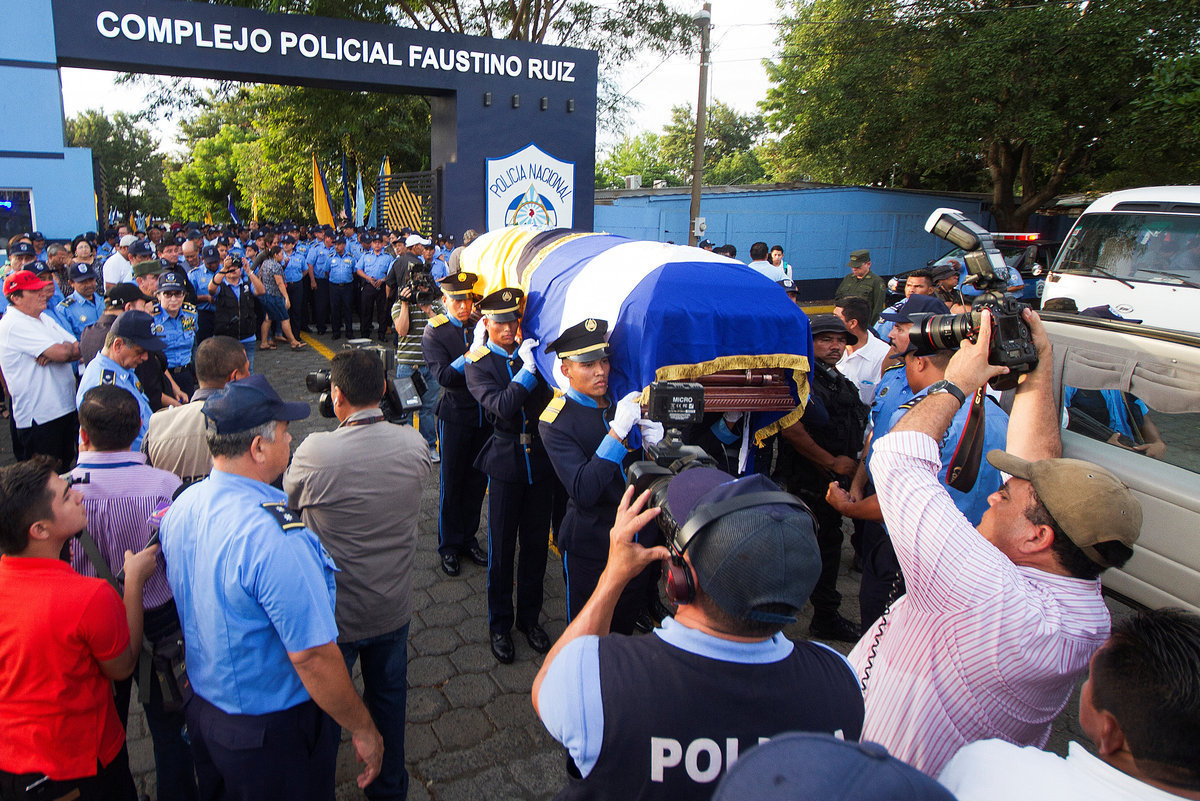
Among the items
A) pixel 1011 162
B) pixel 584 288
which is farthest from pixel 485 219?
pixel 1011 162

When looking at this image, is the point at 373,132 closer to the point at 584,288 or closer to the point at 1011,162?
the point at 1011,162

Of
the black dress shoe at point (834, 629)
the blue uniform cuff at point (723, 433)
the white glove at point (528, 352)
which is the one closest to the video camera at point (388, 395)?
the white glove at point (528, 352)

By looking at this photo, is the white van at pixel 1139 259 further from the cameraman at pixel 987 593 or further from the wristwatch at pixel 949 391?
the cameraman at pixel 987 593

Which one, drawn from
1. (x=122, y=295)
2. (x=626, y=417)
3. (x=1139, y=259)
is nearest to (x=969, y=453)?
(x=626, y=417)

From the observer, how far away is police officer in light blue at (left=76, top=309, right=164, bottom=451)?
373 cm

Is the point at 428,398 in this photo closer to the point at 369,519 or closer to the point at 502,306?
the point at 502,306

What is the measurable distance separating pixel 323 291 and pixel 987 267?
11.0 meters

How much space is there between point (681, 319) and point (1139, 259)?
7204 mm

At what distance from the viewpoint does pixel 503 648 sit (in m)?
3.63

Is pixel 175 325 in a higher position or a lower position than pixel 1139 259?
lower

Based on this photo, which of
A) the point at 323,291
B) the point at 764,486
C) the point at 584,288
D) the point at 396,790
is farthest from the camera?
the point at 323,291

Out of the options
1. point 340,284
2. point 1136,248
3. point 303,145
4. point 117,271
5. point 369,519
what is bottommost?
point 369,519

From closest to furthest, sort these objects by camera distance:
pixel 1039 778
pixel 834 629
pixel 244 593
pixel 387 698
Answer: pixel 1039 778
pixel 244 593
pixel 387 698
pixel 834 629

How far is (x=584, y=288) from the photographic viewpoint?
3.62 m
